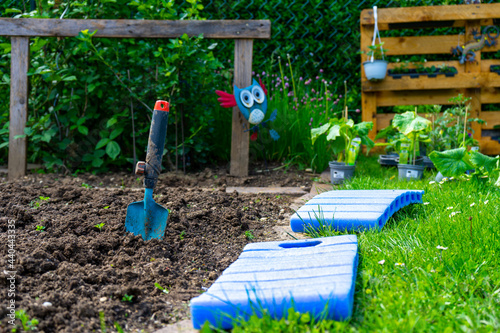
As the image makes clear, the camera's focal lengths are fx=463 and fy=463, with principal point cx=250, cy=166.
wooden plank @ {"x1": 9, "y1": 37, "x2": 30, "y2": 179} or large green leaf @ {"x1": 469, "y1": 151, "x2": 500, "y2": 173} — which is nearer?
large green leaf @ {"x1": 469, "y1": 151, "x2": 500, "y2": 173}

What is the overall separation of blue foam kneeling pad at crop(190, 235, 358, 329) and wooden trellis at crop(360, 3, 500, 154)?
3321mm

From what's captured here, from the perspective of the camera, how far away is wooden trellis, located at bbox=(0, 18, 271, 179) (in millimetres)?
3516

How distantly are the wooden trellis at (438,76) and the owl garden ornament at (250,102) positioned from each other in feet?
4.77

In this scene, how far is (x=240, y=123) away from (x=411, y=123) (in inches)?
49.5

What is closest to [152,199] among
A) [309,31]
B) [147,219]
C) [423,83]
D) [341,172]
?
[147,219]

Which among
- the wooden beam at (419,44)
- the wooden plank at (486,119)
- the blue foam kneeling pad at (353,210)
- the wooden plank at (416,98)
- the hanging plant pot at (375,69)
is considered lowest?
the blue foam kneeling pad at (353,210)

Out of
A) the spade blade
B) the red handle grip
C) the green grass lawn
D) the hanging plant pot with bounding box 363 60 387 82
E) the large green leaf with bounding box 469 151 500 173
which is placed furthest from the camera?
the hanging plant pot with bounding box 363 60 387 82

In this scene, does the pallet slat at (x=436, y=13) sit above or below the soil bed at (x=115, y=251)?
above

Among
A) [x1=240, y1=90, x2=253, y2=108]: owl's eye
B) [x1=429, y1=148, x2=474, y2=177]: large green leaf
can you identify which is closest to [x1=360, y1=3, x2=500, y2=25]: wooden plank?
→ [x1=240, y1=90, x2=253, y2=108]: owl's eye

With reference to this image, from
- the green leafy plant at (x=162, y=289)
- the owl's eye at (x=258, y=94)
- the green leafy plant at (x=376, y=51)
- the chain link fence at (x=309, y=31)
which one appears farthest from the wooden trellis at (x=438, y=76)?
the green leafy plant at (x=162, y=289)

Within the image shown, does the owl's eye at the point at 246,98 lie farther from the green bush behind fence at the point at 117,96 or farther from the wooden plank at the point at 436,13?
the wooden plank at the point at 436,13

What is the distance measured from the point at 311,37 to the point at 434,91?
1.47 meters

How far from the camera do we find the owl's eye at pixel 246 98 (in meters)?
3.45

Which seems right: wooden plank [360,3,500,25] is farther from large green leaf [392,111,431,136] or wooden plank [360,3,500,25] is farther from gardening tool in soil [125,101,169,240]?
gardening tool in soil [125,101,169,240]
